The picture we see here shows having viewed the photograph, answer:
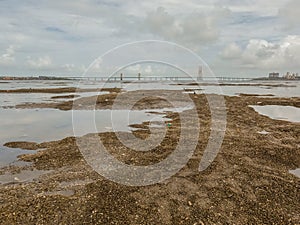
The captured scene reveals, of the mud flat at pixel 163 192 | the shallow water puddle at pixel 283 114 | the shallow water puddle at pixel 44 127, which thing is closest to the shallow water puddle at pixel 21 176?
the mud flat at pixel 163 192

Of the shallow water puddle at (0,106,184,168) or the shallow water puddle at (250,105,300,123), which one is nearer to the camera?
the shallow water puddle at (0,106,184,168)

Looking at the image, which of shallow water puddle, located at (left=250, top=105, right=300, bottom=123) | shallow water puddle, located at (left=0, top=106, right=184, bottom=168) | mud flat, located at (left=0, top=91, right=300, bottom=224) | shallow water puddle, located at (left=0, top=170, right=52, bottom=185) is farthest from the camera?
shallow water puddle, located at (left=250, top=105, right=300, bottom=123)

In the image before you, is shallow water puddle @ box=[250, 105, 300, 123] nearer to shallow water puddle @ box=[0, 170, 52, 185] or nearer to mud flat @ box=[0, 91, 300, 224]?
A: mud flat @ box=[0, 91, 300, 224]

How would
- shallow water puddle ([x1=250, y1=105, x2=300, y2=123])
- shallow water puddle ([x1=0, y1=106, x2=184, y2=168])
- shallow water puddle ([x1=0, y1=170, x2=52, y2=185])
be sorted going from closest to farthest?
shallow water puddle ([x1=0, y1=170, x2=52, y2=185]), shallow water puddle ([x1=0, y1=106, x2=184, y2=168]), shallow water puddle ([x1=250, y1=105, x2=300, y2=123])

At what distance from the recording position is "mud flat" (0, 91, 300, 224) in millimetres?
5828

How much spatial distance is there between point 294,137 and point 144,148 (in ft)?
28.3

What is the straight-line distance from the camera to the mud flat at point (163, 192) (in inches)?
229

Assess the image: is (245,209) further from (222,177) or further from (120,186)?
(120,186)

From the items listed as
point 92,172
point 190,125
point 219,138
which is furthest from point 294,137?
point 92,172

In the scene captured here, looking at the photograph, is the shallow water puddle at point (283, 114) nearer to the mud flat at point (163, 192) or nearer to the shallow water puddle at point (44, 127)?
the mud flat at point (163, 192)

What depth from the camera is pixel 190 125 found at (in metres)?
15.8

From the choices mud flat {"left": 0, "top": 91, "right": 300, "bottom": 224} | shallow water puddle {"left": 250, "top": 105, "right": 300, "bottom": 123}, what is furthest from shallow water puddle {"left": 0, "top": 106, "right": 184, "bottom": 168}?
shallow water puddle {"left": 250, "top": 105, "right": 300, "bottom": 123}

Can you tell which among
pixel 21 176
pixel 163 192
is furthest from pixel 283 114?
pixel 21 176

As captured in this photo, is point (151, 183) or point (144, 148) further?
point (144, 148)
